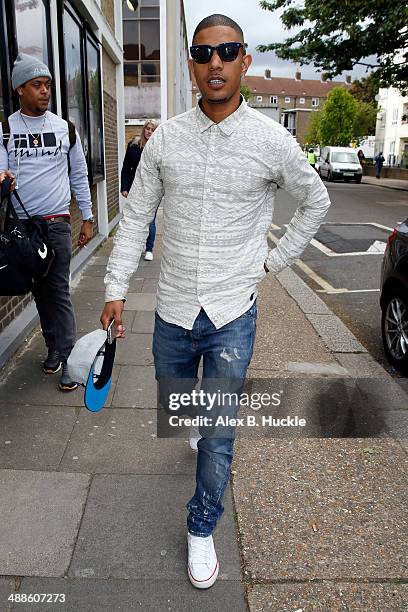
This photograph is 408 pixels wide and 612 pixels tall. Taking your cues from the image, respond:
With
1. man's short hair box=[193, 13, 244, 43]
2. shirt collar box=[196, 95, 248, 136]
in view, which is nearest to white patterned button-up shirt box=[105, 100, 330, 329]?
shirt collar box=[196, 95, 248, 136]

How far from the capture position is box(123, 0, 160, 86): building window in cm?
2453

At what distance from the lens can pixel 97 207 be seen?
10.2 m

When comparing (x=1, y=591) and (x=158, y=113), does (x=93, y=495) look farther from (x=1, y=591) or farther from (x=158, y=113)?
(x=158, y=113)

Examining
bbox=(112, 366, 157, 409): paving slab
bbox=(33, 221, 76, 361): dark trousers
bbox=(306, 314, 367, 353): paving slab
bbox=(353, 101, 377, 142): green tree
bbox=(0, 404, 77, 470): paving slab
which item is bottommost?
bbox=(306, 314, 367, 353): paving slab

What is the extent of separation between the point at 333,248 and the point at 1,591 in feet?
31.1

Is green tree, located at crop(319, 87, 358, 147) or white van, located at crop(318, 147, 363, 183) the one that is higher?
green tree, located at crop(319, 87, 358, 147)

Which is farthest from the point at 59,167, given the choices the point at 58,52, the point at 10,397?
the point at 58,52

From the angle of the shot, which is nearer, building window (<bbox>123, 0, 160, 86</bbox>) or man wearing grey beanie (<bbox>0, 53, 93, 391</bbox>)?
man wearing grey beanie (<bbox>0, 53, 93, 391</bbox>)

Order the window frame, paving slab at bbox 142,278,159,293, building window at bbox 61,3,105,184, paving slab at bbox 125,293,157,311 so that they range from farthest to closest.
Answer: building window at bbox 61,3,105,184 < paving slab at bbox 142,278,159,293 < the window frame < paving slab at bbox 125,293,157,311

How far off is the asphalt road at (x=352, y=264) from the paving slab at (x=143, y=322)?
2057 millimetres

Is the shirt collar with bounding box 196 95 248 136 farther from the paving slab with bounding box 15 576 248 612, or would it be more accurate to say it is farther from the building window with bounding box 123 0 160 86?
the building window with bounding box 123 0 160 86

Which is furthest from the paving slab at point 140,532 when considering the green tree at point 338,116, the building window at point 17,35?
the green tree at point 338,116

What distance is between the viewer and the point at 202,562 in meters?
2.33

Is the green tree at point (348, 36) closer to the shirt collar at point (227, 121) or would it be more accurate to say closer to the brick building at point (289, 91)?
the shirt collar at point (227, 121)
